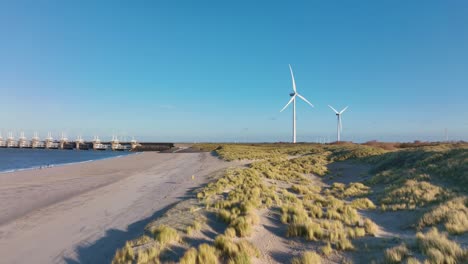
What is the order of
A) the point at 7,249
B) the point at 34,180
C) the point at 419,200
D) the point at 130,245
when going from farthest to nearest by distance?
the point at 34,180 → the point at 419,200 → the point at 7,249 → the point at 130,245

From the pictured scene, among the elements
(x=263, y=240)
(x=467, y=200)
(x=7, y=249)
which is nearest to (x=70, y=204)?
(x=7, y=249)

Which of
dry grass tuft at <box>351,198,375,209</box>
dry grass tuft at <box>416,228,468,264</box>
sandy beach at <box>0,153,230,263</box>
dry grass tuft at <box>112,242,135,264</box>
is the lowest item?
sandy beach at <box>0,153,230,263</box>

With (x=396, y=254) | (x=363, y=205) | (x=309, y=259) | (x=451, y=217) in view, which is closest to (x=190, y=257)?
(x=309, y=259)

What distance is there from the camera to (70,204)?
15078mm

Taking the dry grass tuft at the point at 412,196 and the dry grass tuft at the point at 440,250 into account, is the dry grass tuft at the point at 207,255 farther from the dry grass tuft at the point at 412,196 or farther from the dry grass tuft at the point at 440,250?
the dry grass tuft at the point at 412,196

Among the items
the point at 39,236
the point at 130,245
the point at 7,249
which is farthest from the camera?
the point at 39,236

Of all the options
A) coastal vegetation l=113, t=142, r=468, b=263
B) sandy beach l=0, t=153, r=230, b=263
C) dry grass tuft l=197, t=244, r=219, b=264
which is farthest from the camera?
sandy beach l=0, t=153, r=230, b=263

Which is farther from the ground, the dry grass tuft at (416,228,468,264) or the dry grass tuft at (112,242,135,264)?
the dry grass tuft at (416,228,468,264)

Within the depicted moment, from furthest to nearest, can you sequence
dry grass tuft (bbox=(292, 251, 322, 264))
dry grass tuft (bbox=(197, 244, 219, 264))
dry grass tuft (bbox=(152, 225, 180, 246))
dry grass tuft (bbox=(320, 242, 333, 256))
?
1. dry grass tuft (bbox=(152, 225, 180, 246))
2. dry grass tuft (bbox=(320, 242, 333, 256))
3. dry grass tuft (bbox=(292, 251, 322, 264))
4. dry grass tuft (bbox=(197, 244, 219, 264))

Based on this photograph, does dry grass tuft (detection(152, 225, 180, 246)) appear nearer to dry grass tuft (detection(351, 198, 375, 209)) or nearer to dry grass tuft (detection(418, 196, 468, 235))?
dry grass tuft (detection(418, 196, 468, 235))

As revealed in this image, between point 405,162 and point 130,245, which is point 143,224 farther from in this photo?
point 405,162

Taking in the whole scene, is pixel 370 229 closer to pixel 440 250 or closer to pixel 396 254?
pixel 440 250

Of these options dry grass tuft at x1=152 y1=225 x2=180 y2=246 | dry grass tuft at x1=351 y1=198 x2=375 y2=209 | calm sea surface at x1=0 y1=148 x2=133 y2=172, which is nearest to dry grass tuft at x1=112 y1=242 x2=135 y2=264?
dry grass tuft at x1=152 y1=225 x2=180 y2=246

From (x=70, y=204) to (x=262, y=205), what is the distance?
940cm
